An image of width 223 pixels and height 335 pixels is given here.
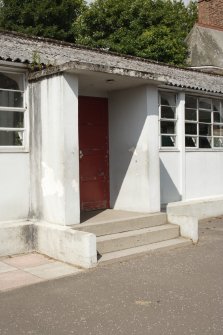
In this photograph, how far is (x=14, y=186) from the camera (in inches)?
317

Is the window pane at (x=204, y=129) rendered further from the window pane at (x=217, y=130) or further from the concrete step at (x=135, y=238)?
the concrete step at (x=135, y=238)

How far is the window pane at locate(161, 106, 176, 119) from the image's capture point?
1120 centimetres

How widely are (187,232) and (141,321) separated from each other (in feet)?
13.4

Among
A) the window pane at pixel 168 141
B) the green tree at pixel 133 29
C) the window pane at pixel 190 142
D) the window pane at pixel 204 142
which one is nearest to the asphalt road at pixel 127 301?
the window pane at pixel 168 141

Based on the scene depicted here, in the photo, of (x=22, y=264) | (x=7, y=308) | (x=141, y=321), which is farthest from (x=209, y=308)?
(x=22, y=264)

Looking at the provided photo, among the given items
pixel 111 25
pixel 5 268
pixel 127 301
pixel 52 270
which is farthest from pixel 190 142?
pixel 111 25

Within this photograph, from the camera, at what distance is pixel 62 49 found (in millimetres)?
10734

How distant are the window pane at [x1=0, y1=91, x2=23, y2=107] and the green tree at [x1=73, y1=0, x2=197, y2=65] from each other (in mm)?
21000

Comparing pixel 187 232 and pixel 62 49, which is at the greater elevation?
pixel 62 49

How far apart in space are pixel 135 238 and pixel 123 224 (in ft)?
1.36

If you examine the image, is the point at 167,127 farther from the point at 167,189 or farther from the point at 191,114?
the point at 167,189

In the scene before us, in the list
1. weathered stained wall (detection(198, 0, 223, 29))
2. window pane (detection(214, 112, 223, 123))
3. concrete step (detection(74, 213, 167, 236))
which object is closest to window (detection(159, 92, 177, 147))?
window pane (detection(214, 112, 223, 123))

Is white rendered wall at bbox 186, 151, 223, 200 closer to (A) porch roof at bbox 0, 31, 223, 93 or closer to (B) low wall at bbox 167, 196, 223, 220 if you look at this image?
(B) low wall at bbox 167, 196, 223, 220

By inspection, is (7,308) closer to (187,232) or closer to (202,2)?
(187,232)
